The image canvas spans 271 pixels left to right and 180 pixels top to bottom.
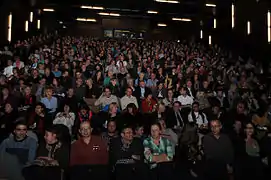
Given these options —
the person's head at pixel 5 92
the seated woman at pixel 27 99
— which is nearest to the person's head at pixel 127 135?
the seated woman at pixel 27 99

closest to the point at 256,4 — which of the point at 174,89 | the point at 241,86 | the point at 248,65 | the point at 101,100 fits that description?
the point at 248,65

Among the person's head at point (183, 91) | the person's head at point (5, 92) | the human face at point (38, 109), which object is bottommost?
the human face at point (38, 109)

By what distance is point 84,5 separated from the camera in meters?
22.5

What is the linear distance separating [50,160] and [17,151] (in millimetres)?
618

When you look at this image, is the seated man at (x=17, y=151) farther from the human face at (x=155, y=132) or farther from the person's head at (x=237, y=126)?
the person's head at (x=237, y=126)

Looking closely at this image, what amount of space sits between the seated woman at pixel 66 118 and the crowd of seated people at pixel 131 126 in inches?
0.8

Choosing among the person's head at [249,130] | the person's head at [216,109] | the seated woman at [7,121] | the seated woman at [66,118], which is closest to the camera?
the seated woman at [7,121]

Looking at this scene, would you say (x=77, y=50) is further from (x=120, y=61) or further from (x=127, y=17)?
(x=127, y=17)

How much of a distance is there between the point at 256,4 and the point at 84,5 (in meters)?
12.8

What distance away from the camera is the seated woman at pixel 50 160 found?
3643 millimetres

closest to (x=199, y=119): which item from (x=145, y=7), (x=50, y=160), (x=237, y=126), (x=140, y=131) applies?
(x=237, y=126)

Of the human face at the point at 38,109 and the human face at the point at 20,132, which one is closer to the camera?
the human face at the point at 20,132

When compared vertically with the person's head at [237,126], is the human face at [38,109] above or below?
above

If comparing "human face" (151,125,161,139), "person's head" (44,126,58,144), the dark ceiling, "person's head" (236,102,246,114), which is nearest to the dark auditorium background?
the dark ceiling
